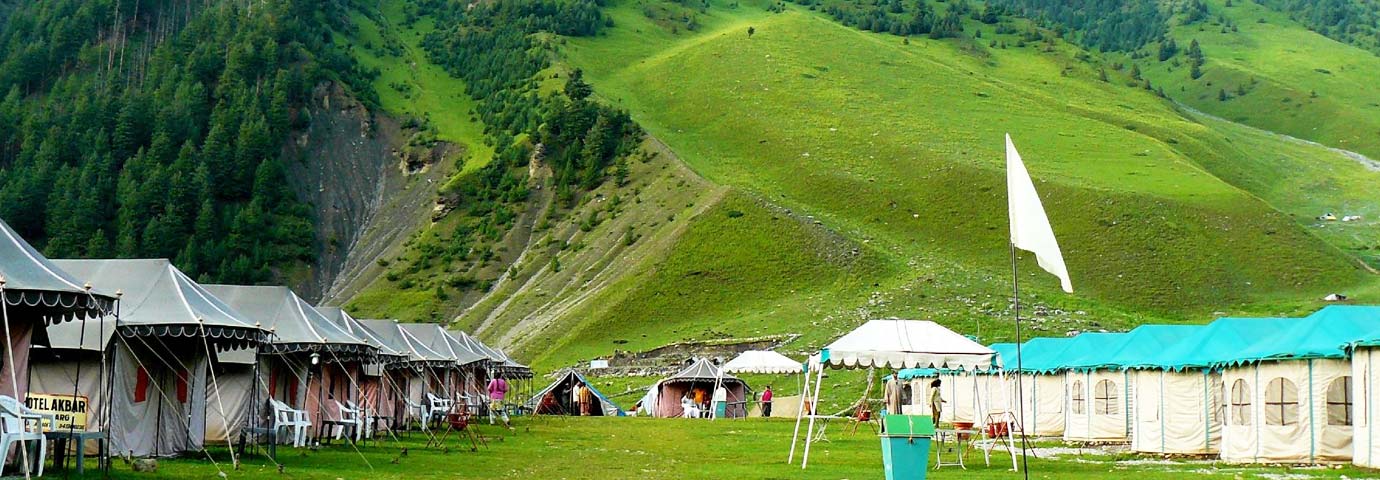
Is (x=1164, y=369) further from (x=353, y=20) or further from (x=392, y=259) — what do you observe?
(x=353, y=20)

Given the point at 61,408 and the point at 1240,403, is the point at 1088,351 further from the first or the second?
the point at 61,408

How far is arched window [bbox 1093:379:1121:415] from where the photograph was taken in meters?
39.0

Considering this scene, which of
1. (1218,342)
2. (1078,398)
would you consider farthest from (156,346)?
(1078,398)

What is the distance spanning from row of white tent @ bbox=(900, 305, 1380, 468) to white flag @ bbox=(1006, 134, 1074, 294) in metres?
2.41

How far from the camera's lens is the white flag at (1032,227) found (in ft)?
61.4

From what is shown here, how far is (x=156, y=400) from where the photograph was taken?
90.4 feet

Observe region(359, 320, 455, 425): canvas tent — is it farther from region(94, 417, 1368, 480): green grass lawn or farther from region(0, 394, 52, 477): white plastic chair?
region(0, 394, 52, 477): white plastic chair

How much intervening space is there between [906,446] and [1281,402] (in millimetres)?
9756

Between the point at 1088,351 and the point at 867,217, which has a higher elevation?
the point at 867,217

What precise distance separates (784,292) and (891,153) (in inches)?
1418

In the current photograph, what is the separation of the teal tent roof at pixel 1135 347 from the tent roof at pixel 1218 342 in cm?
97

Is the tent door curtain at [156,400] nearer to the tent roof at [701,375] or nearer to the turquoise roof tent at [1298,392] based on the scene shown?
the turquoise roof tent at [1298,392]

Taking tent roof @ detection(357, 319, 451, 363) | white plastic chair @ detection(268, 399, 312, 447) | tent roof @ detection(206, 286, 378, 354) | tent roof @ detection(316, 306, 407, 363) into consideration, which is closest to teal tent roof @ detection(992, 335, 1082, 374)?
tent roof @ detection(316, 306, 407, 363)

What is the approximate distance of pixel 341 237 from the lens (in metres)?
137
